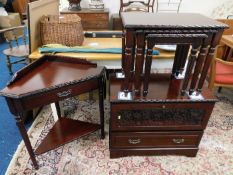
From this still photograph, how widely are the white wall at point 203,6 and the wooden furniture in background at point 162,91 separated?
2714 millimetres

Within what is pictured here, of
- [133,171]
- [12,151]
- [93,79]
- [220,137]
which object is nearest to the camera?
[93,79]

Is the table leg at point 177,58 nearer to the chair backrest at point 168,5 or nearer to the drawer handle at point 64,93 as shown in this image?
the drawer handle at point 64,93

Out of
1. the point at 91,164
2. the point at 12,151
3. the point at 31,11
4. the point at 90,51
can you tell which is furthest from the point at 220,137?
the point at 31,11

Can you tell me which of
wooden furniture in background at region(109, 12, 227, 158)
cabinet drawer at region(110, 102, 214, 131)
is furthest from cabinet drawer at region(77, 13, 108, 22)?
cabinet drawer at region(110, 102, 214, 131)

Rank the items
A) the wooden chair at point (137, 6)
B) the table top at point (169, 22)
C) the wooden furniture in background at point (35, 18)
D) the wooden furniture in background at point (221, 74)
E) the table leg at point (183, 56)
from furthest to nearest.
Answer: the wooden chair at point (137, 6) < the wooden furniture in background at point (221, 74) < the wooden furniture in background at point (35, 18) < the table leg at point (183, 56) < the table top at point (169, 22)

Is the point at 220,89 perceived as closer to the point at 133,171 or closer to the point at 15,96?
the point at 133,171

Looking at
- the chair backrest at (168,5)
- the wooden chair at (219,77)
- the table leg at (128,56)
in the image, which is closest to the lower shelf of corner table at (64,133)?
the table leg at (128,56)

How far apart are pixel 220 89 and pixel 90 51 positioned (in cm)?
170

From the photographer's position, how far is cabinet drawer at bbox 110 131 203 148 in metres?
1.38

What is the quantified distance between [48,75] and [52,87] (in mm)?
169

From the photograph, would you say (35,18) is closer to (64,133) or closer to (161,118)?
(64,133)

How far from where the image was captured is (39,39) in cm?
174

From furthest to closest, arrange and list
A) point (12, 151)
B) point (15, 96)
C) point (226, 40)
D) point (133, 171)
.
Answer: point (226, 40)
point (12, 151)
point (133, 171)
point (15, 96)

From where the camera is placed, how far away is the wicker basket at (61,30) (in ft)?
5.24
